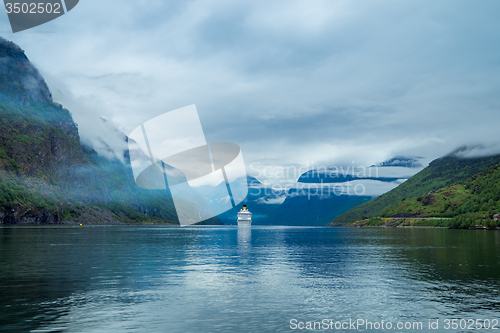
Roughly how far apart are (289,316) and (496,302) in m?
20.8

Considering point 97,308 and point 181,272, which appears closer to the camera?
point 97,308

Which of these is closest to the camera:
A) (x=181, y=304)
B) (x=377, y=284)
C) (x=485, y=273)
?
(x=181, y=304)

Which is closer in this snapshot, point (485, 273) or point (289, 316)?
point (289, 316)

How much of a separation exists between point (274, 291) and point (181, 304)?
444 inches

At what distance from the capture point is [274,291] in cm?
4406

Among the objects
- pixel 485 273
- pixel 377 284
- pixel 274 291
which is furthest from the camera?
pixel 485 273

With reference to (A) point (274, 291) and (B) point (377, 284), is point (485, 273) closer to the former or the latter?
(B) point (377, 284)

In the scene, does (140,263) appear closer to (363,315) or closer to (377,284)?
(377,284)

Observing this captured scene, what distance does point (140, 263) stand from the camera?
2717 inches

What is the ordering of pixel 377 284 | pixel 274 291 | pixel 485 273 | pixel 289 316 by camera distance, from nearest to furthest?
pixel 289 316, pixel 274 291, pixel 377 284, pixel 485 273

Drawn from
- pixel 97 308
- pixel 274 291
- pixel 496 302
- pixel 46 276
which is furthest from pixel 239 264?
pixel 496 302

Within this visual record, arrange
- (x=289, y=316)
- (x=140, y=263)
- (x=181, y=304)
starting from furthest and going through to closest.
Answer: (x=140, y=263), (x=181, y=304), (x=289, y=316)

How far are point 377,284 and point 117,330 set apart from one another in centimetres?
3222

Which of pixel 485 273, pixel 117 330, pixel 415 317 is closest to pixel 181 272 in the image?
pixel 117 330
